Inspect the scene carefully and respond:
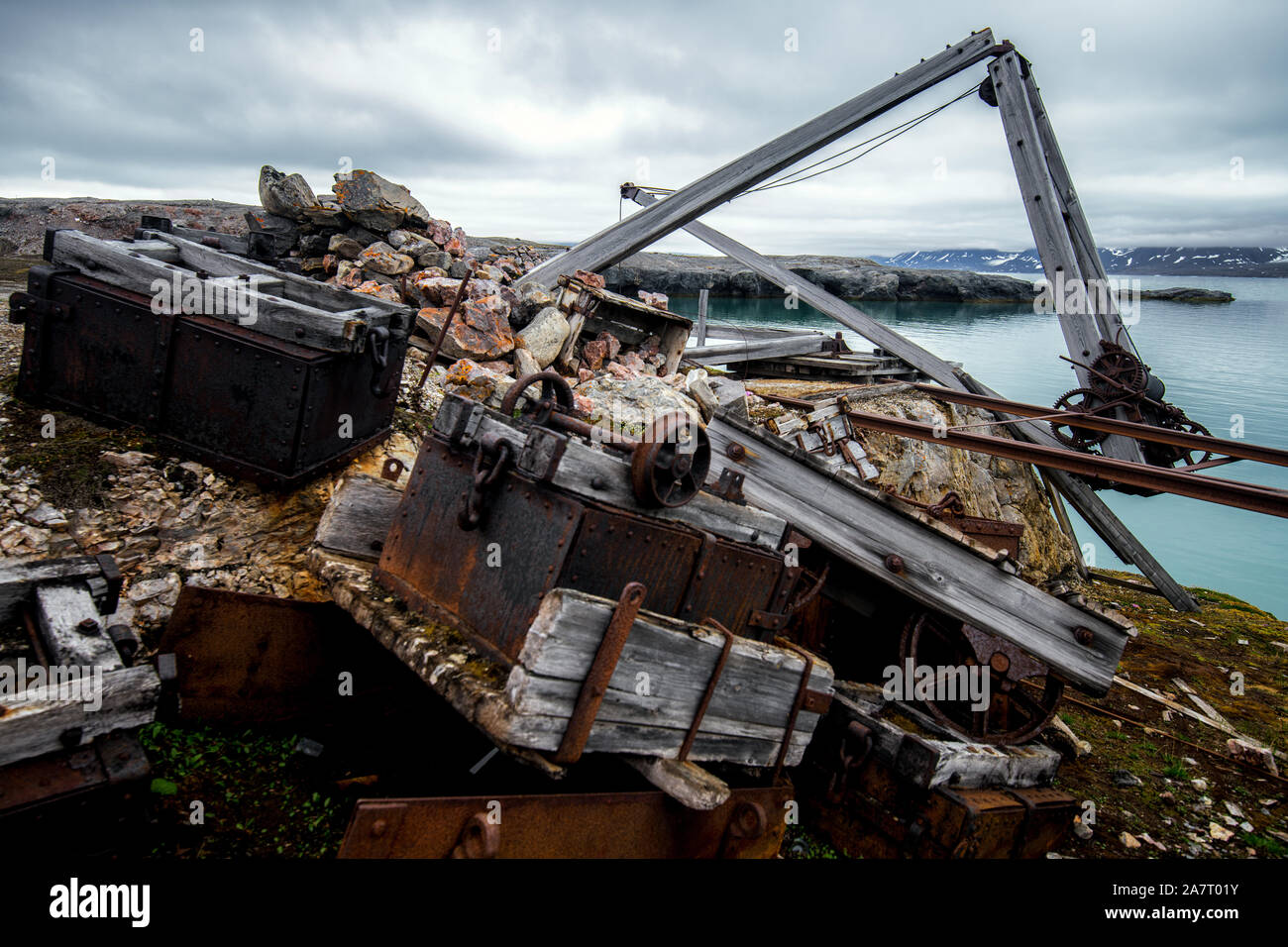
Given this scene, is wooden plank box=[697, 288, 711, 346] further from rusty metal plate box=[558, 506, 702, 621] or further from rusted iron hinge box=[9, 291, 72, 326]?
rusty metal plate box=[558, 506, 702, 621]

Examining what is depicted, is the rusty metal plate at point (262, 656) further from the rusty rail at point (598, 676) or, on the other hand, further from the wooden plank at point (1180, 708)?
the wooden plank at point (1180, 708)

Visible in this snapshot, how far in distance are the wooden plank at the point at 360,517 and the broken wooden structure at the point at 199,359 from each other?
851mm

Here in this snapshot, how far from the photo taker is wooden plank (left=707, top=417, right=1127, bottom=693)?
3.73m

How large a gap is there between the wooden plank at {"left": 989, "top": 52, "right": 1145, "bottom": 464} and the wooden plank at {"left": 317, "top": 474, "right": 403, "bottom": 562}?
725 cm

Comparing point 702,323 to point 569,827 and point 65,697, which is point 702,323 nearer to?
point 569,827

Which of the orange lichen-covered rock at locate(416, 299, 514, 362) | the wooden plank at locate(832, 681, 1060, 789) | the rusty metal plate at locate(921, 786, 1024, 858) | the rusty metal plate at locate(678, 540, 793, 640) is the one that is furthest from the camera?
the orange lichen-covered rock at locate(416, 299, 514, 362)

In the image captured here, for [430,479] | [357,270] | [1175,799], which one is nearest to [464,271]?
[357,270]

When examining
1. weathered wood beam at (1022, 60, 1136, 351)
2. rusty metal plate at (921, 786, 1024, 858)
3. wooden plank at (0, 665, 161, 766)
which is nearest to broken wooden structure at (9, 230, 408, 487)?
wooden plank at (0, 665, 161, 766)

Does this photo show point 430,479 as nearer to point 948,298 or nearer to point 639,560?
point 639,560

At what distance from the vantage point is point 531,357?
6875 millimetres

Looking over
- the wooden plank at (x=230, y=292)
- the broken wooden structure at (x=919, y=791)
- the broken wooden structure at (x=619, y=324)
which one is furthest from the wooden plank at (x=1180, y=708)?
the wooden plank at (x=230, y=292)

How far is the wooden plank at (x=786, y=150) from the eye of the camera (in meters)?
8.41

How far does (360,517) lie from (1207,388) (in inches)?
711
